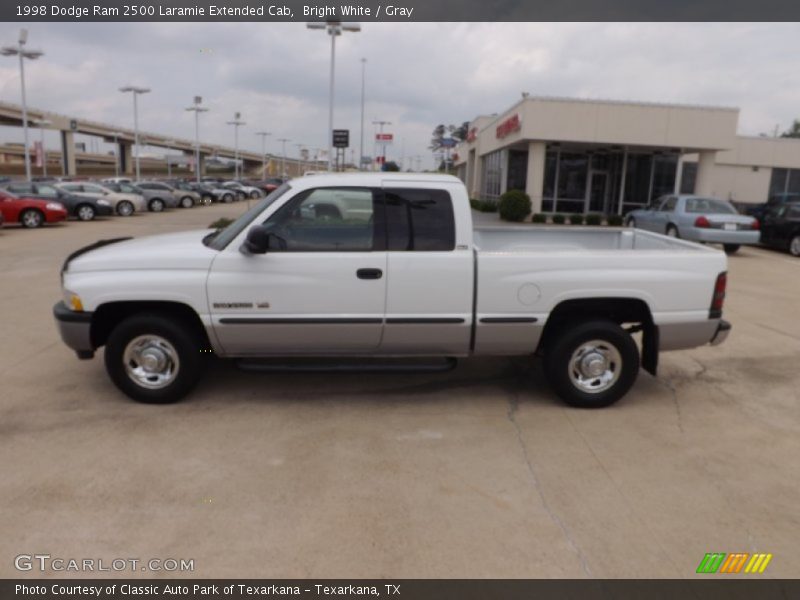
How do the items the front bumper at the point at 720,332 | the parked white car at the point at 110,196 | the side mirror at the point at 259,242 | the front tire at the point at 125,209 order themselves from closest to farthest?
the side mirror at the point at 259,242, the front bumper at the point at 720,332, the parked white car at the point at 110,196, the front tire at the point at 125,209

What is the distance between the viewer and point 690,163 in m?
35.0

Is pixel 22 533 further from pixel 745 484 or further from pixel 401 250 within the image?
pixel 745 484

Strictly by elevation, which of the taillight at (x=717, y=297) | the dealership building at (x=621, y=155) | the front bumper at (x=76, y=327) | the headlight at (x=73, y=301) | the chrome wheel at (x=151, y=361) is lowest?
the chrome wheel at (x=151, y=361)

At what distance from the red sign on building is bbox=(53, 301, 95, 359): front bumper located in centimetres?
2445

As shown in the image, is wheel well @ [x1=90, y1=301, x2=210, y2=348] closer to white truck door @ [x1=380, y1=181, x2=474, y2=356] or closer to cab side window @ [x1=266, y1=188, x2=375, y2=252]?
cab side window @ [x1=266, y1=188, x2=375, y2=252]

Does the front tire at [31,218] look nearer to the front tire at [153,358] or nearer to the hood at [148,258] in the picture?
the hood at [148,258]

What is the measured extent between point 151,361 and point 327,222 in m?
1.82

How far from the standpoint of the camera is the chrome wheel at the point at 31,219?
71.1 feet

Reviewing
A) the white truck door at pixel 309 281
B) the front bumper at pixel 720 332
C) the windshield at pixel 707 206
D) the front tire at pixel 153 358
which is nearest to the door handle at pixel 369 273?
the white truck door at pixel 309 281

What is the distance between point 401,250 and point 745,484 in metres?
2.92

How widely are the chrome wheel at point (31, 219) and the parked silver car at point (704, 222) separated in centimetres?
1984

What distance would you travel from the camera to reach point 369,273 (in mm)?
5070

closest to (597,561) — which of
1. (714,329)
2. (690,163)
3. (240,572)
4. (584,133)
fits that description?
(240,572)

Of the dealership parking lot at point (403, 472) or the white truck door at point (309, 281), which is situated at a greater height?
the white truck door at point (309, 281)
